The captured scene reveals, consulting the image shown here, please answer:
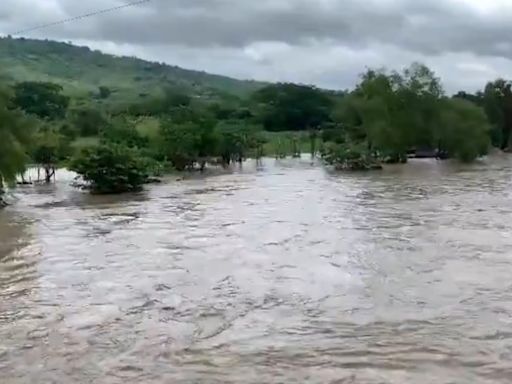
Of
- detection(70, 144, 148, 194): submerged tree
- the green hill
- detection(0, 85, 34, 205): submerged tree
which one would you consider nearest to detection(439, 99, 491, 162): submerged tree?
detection(70, 144, 148, 194): submerged tree

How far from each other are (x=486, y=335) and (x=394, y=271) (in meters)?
3.72

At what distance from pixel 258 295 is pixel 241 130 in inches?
1828

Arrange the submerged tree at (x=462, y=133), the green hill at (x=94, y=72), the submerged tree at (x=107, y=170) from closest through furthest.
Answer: the submerged tree at (x=107, y=170) → the submerged tree at (x=462, y=133) → the green hill at (x=94, y=72)

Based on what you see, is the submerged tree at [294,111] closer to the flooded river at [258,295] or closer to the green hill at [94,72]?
the green hill at [94,72]

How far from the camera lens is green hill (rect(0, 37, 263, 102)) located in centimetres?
9925

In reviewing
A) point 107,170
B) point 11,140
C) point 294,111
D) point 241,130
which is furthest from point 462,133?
point 11,140

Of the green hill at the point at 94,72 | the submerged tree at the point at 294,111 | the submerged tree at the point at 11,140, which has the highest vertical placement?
the green hill at the point at 94,72

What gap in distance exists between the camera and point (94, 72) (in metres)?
116

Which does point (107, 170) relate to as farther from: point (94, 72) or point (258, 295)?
point (94, 72)

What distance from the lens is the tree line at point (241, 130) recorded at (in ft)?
94.0

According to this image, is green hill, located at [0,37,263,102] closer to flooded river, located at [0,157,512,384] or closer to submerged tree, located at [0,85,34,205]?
submerged tree, located at [0,85,34,205]

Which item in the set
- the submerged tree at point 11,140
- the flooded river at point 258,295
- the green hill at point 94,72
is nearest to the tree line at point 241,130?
the submerged tree at point 11,140

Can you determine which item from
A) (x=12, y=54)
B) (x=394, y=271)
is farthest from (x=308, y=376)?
(x=12, y=54)

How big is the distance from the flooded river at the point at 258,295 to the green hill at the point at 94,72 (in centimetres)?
7063
